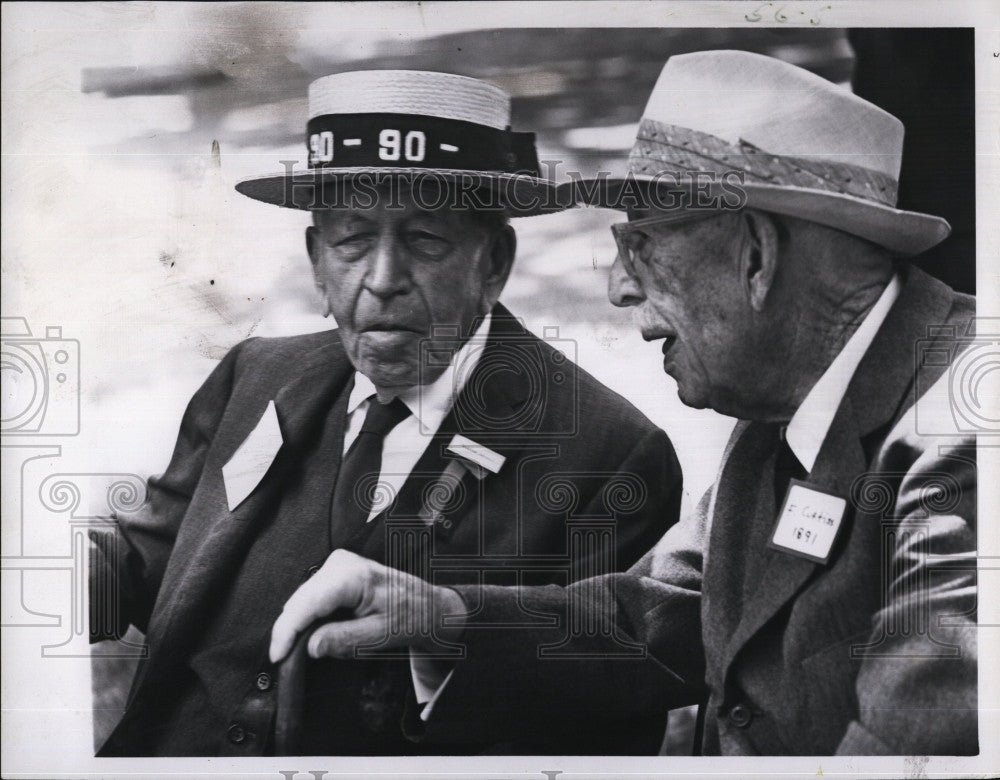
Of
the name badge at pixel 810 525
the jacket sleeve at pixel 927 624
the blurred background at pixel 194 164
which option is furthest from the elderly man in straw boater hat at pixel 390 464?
the jacket sleeve at pixel 927 624

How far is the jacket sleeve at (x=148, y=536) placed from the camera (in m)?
3.13

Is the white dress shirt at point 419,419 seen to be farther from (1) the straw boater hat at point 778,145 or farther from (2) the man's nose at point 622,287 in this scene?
(1) the straw boater hat at point 778,145

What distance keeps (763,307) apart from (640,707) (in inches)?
49.2

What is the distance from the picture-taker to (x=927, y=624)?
305cm

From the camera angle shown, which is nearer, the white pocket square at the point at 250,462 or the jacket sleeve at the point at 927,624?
the jacket sleeve at the point at 927,624

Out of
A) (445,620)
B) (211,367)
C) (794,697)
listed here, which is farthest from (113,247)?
(794,697)

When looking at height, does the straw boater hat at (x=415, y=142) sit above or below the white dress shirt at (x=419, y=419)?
above

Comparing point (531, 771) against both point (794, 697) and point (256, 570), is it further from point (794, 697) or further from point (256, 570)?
point (256, 570)

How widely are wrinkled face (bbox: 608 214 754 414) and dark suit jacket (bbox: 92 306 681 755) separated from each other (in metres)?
0.22

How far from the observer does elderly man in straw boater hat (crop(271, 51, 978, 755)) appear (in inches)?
117

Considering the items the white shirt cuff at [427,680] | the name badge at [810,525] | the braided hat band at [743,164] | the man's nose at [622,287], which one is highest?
the braided hat band at [743,164]

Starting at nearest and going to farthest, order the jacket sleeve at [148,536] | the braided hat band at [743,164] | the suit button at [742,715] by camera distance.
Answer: the braided hat band at [743,164], the suit button at [742,715], the jacket sleeve at [148,536]

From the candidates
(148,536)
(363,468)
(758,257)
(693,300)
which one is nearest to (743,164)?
(758,257)

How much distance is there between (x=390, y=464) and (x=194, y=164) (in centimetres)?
111
